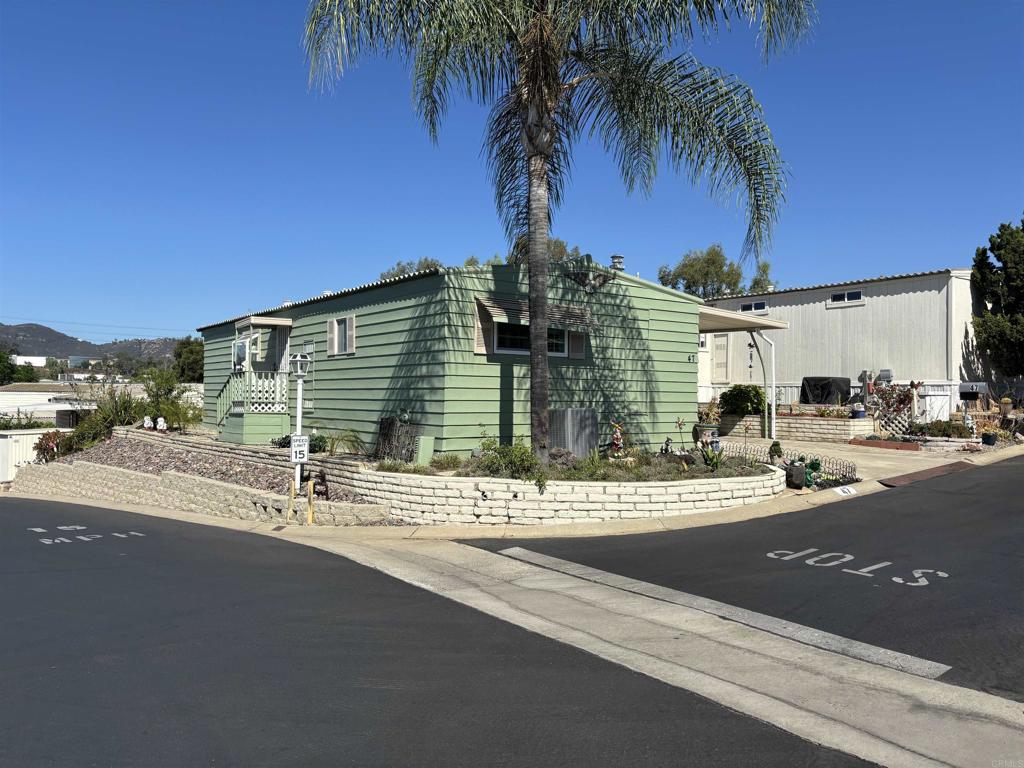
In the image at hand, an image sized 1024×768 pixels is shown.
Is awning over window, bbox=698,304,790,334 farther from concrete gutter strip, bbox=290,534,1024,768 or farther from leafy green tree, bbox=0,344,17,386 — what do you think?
leafy green tree, bbox=0,344,17,386

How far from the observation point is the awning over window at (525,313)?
13422 millimetres

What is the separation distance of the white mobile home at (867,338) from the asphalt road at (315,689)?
21.1m

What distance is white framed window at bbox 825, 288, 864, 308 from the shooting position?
26219mm

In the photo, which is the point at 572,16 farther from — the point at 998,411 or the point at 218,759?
the point at 998,411

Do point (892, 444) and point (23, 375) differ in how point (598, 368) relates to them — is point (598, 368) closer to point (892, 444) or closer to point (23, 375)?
point (892, 444)

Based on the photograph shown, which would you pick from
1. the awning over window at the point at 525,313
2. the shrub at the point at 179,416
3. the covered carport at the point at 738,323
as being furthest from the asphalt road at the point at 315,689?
the shrub at the point at 179,416

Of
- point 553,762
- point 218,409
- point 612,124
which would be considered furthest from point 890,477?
point 218,409

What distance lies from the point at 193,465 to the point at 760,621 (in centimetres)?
1471

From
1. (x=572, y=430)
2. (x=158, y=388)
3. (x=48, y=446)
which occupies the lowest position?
(x=48, y=446)

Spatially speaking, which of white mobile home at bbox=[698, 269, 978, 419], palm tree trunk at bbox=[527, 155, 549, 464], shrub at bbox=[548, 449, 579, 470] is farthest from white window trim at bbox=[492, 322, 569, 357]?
white mobile home at bbox=[698, 269, 978, 419]

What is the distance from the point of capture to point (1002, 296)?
78.3ft

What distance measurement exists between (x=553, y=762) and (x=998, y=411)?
76.7 feet

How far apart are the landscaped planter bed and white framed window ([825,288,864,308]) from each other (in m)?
8.21

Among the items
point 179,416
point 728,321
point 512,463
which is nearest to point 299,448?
point 512,463
